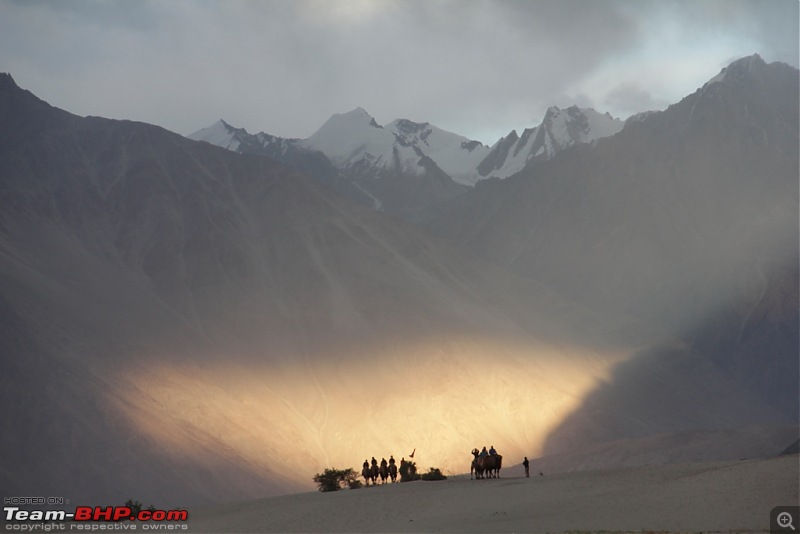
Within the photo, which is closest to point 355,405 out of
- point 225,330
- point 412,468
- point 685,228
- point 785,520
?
point 225,330

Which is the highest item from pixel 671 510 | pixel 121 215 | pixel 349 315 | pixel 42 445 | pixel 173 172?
pixel 173 172

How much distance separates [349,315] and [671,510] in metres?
80.7

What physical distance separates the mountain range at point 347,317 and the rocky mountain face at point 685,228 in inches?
19.4

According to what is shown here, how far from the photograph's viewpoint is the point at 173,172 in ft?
424

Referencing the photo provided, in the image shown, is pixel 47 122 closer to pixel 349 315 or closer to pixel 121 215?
pixel 121 215

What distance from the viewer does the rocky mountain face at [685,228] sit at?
143 meters

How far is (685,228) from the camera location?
164m

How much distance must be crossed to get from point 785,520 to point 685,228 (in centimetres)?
14562

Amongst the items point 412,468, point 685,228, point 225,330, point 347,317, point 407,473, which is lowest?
point 407,473

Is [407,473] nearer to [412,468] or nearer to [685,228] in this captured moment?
[412,468]

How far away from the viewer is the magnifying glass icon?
77.8ft

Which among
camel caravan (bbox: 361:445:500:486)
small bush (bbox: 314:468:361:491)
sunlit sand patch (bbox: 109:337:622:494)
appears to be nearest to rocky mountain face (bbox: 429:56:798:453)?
sunlit sand patch (bbox: 109:337:622:494)

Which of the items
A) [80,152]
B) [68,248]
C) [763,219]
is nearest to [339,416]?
[68,248]

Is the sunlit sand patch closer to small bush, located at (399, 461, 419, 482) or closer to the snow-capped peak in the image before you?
small bush, located at (399, 461, 419, 482)
